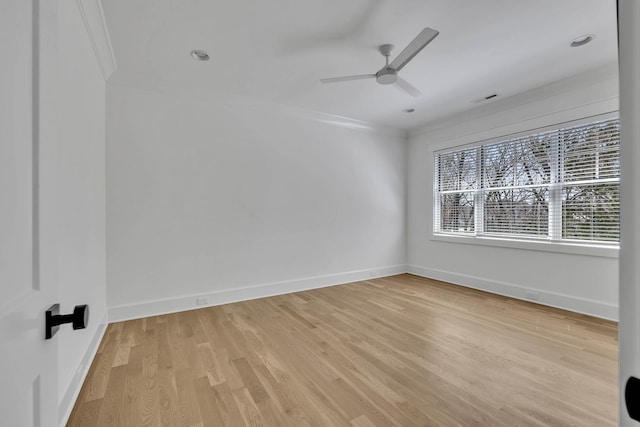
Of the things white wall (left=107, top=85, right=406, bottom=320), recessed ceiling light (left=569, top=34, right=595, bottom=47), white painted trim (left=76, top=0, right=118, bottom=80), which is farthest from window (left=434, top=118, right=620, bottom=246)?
white painted trim (left=76, top=0, right=118, bottom=80)

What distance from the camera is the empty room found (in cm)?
66

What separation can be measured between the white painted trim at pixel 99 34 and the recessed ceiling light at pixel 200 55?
0.68 m

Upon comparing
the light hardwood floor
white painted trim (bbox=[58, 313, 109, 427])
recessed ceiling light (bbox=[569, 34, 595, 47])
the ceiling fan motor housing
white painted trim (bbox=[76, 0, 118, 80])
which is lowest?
the light hardwood floor

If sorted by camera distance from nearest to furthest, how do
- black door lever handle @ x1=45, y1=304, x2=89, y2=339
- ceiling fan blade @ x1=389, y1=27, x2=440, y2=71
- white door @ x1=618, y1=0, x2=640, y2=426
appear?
white door @ x1=618, y1=0, x2=640, y2=426 → black door lever handle @ x1=45, y1=304, x2=89, y2=339 → ceiling fan blade @ x1=389, y1=27, x2=440, y2=71

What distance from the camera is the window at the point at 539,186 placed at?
3074mm

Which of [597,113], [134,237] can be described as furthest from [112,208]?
[597,113]

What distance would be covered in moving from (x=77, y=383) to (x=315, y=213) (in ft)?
10.4

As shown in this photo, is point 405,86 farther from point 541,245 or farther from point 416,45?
point 541,245

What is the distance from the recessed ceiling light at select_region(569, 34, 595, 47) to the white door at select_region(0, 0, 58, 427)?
12.1 feet

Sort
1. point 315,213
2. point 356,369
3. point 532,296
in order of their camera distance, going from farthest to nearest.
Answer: point 315,213, point 532,296, point 356,369

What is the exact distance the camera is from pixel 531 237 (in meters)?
3.67

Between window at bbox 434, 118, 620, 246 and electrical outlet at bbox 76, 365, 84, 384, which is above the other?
window at bbox 434, 118, 620, 246

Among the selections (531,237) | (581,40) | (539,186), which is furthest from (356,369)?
(581,40)

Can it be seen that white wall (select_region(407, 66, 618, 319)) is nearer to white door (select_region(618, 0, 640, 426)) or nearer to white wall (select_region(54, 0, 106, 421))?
white door (select_region(618, 0, 640, 426))
